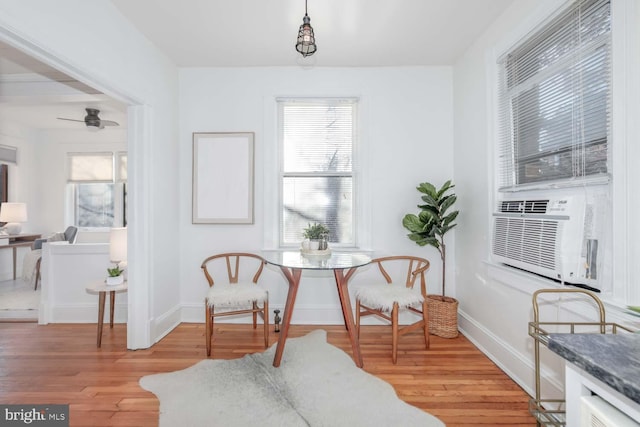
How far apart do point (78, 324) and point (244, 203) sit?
86.5 inches

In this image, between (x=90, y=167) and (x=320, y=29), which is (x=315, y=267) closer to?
(x=320, y=29)

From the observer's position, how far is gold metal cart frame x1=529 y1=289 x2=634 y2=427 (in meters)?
1.26

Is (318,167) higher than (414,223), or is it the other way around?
(318,167)

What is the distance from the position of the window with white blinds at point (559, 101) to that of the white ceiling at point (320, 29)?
0.61m

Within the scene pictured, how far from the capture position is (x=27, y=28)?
62.3 inches

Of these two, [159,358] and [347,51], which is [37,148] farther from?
[347,51]

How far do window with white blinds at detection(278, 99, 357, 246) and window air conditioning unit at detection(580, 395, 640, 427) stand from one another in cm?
245

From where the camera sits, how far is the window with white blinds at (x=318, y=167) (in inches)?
128

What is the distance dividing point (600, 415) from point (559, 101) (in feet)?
5.88

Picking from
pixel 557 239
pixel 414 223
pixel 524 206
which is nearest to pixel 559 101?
pixel 524 206

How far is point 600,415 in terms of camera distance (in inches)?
31.5

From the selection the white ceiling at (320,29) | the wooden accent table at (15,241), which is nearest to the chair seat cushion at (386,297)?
the white ceiling at (320,29)

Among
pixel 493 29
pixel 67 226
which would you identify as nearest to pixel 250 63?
pixel 493 29

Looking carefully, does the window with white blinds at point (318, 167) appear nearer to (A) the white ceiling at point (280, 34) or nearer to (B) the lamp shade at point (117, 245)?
(A) the white ceiling at point (280, 34)
